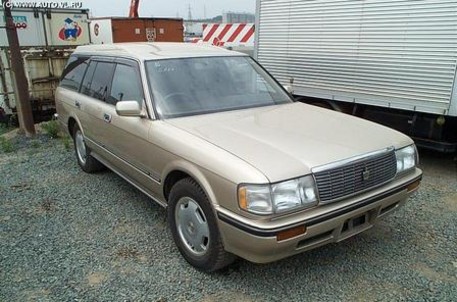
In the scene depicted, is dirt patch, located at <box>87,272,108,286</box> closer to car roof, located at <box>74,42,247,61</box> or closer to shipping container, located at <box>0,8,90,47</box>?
car roof, located at <box>74,42,247,61</box>

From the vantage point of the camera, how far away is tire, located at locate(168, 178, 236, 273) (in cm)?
300

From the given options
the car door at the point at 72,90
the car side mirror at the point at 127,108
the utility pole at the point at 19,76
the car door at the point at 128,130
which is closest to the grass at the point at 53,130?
the utility pole at the point at 19,76

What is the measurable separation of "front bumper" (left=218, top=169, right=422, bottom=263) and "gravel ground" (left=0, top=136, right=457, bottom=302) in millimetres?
415

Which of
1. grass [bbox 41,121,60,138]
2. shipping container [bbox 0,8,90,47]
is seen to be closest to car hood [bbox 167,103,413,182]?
grass [bbox 41,121,60,138]

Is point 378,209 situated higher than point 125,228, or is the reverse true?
point 378,209

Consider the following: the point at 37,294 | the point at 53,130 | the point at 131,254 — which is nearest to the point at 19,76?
the point at 53,130

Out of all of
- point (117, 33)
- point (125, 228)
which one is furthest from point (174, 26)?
point (125, 228)

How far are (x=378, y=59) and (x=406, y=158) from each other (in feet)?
8.68

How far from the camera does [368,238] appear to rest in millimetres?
3768

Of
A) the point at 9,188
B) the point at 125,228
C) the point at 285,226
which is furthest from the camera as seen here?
the point at 9,188

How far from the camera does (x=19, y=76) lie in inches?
292

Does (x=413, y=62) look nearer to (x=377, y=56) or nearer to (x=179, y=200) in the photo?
(x=377, y=56)

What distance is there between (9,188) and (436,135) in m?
5.45

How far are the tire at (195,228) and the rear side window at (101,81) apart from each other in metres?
1.82
